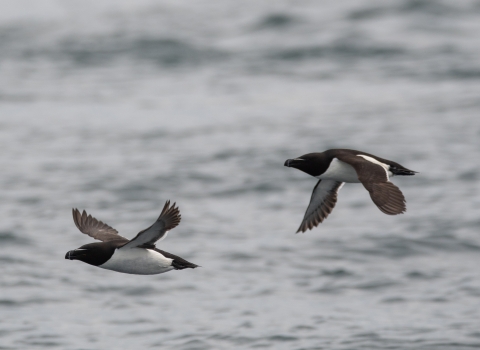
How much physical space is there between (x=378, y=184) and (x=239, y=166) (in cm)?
1506

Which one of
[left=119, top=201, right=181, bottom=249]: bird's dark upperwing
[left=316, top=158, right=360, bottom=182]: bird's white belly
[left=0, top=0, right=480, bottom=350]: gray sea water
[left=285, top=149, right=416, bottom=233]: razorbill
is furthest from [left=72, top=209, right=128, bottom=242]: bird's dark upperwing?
[left=0, top=0, right=480, bottom=350]: gray sea water

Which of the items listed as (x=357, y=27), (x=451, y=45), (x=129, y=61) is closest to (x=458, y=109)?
(x=451, y=45)

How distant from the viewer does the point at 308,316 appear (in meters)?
14.8

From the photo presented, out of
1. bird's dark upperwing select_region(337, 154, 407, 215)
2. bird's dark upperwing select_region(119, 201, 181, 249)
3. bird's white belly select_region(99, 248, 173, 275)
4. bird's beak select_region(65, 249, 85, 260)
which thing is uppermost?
bird's dark upperwing select_region(337, 154, 407, 215)

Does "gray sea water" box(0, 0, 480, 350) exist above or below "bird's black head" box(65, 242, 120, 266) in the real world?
above

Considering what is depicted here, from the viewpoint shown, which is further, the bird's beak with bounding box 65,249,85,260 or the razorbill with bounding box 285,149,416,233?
the bird's beak with bounding box 65,249,85,260

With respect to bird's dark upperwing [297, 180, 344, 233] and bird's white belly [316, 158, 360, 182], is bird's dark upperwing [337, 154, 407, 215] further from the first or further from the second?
bird's dark upperwing [297, 180, 344, 233]

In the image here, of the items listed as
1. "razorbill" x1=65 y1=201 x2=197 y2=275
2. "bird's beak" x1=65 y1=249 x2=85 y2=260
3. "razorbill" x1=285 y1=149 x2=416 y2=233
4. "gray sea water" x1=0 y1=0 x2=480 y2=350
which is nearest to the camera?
"razorbill" x1=285 y1=149 x2=416 y2=233

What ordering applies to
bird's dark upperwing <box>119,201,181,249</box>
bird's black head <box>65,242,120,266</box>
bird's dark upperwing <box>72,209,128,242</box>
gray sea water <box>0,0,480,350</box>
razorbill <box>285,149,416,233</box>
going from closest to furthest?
bird's dark upperwing <box>119,201,181,249</box>
razorbill <box>285,149,416,233</box>
bird's black head <box>65,242,120,266</box>
bird's dark upperwing <box>72,209,128,242</box>
gray sea water <box>0,0,480,350</box>

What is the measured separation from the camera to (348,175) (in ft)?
33.7

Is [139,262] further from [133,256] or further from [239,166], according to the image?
[239,166]

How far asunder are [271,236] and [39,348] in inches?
264

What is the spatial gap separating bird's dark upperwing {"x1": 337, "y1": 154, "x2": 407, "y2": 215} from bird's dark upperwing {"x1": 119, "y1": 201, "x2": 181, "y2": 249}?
188 centimetres

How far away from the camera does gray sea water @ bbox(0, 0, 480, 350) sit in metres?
14.9
